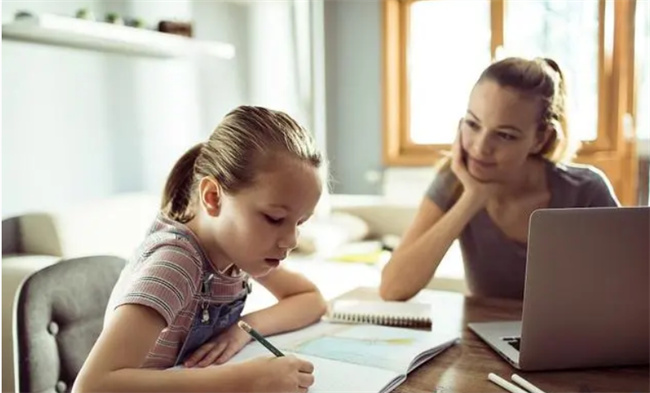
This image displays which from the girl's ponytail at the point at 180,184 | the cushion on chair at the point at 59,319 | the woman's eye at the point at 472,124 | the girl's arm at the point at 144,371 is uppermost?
the woman's eye at the point at 472,124

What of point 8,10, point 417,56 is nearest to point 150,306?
point 417,56

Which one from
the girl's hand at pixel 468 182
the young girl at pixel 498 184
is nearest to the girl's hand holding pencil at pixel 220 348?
the young girl at pixel 498 184

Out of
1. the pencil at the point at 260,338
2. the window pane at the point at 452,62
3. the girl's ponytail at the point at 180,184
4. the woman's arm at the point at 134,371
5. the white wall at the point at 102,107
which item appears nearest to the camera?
the woman's arm at the point at 134,371

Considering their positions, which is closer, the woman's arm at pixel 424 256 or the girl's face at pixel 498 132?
the girl's face at pixel 498 132

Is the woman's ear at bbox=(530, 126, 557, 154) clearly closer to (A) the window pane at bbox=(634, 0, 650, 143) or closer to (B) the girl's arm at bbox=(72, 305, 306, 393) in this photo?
(A) the window pane at bbox=(634, 0, 650, 143)

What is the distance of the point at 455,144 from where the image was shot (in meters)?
1.00


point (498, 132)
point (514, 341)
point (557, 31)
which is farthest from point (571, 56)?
point (514, 341)

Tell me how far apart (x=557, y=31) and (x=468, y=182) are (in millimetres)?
255

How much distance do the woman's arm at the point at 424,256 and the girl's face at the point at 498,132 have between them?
0.19ft

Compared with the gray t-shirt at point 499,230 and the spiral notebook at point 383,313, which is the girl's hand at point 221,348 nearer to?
the spiral notebook at point 383,313

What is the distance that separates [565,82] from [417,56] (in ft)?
3.18

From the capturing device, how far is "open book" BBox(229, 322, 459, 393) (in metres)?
0.61

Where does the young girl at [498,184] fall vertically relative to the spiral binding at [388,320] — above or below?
above

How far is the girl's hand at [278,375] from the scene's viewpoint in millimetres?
547
